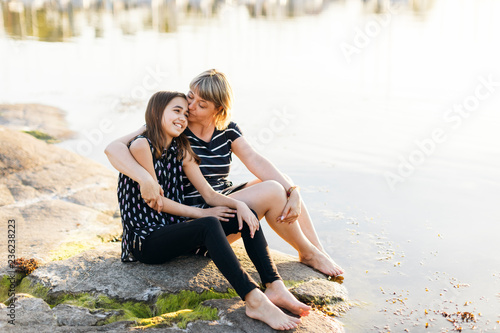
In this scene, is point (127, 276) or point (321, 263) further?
point (321, 263)

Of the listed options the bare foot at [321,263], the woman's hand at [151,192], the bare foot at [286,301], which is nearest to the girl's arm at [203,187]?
the woman's hand at [151,192]

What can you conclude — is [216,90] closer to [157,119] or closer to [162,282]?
[157,119]

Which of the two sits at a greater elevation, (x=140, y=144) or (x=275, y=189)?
(x=140, y=144)

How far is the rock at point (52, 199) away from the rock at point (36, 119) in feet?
7.78

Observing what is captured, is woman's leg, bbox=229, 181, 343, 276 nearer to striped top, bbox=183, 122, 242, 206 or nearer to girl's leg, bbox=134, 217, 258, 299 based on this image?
striped top, bbox=183, 122, 242, 206

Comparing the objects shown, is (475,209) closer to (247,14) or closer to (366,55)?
(366,55)

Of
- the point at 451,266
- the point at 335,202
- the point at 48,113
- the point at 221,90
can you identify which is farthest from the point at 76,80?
the point at 451,266

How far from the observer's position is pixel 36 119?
28.1 ft

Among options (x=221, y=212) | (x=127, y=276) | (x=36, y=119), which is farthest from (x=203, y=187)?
(x=36, y=119)

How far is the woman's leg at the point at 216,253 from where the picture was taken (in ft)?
9.77

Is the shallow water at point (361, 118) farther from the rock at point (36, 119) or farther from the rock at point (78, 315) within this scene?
the rock at point (78, 315)

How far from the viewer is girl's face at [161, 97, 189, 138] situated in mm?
3439

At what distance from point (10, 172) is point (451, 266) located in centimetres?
406

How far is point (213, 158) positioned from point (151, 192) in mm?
672
